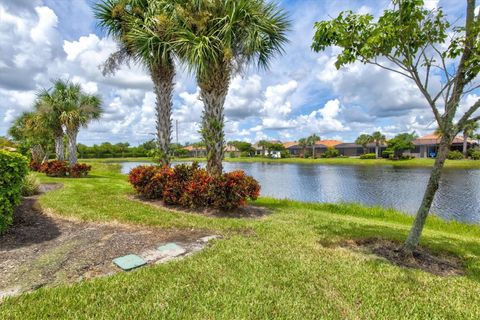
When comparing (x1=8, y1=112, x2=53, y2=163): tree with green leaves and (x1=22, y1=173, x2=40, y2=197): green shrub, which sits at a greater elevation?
(x1=8, y1=112, x2=53, y2=163): tree with green leaves

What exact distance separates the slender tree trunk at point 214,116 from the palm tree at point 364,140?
73.0m

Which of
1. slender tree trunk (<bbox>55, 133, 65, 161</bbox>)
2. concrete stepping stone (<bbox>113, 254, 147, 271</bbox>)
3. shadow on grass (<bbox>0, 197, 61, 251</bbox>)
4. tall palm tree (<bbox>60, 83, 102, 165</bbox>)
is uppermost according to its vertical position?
tall palm tree (<bbox>60, 83, 102, 165</bbox>)

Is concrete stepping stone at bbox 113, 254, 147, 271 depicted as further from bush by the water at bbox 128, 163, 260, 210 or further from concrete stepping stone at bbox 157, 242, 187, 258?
bush by the water at bbox 128, 163, 260, 210

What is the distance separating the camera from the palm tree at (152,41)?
8.79 metres

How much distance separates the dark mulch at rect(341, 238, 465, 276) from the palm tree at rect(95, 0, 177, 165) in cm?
752

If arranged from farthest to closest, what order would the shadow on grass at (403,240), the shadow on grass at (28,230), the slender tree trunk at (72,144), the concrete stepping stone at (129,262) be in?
the slender tree trunk at (72,144) < the shadow on grass at (28,230) < the shadow on grass at (403,240) < the concrete stepping stone at (129,262)

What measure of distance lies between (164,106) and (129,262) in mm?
7386

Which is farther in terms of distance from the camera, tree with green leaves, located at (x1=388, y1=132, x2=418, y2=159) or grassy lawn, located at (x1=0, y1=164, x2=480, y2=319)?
tree with green leaves, located at (x1=388, y1=132, x2=418, y2=159)

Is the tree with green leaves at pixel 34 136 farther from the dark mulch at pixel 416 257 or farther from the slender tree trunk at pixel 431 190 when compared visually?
the slender tree trunk at pixel 431 190

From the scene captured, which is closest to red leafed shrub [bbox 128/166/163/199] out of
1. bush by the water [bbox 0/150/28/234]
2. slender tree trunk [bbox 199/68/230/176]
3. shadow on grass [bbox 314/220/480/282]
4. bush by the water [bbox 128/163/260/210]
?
bush by the water [bbox 128/163/260/210]

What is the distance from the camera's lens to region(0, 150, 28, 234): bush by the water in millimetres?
4855

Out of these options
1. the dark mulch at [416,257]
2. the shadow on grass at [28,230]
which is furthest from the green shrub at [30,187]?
the dark mulch at [416,257]

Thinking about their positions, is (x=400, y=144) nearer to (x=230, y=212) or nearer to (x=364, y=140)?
(x=364, y=140)

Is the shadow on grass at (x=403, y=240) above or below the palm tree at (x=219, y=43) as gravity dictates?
below
